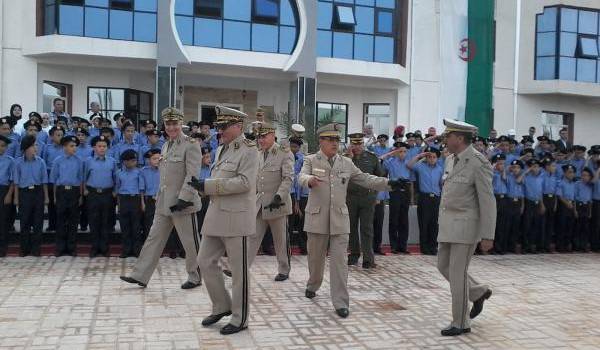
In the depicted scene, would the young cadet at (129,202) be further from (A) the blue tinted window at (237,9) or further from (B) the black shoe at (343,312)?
(A) the blue tinted window at (237,9)

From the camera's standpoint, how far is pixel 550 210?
37.8ft

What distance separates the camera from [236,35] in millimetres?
19375

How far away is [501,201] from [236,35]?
11.4 meters

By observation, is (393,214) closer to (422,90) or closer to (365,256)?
(365,256)

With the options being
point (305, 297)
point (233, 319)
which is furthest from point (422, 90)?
point (233, 319)

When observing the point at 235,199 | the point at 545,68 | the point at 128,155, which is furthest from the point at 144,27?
the point at 545,68

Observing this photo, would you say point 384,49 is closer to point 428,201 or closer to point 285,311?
point 428,201

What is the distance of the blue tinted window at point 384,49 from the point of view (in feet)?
69.7

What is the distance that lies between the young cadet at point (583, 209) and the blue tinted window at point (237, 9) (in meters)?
11.9

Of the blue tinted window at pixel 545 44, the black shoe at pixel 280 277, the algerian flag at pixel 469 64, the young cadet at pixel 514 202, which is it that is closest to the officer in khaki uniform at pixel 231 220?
the black shoe at pixel 280 277

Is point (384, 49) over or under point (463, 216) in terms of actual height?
over

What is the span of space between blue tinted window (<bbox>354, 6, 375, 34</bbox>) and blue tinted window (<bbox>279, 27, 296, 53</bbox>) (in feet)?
8.14

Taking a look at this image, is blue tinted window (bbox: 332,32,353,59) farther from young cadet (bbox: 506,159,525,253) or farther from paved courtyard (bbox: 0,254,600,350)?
paved courtyard (bbox: 0,254,600,350)

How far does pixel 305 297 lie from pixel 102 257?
3.87 meters
